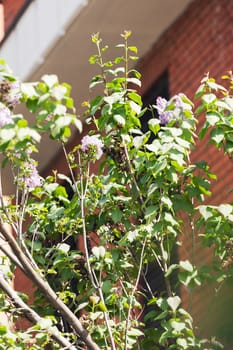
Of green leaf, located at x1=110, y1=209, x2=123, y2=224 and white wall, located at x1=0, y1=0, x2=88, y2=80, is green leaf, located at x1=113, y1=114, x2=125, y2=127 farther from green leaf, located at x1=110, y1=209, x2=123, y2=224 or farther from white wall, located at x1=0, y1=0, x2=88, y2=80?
white wall, located at x1=0, y1=0, x2=88, y2=80

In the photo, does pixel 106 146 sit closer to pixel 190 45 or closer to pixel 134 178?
pixel 134 178

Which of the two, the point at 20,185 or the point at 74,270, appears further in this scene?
the point at 74,270

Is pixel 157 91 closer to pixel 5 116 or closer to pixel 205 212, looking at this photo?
pixel 205 212

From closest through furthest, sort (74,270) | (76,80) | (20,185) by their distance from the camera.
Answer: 1. (20,185)
2. (74,270)
3. (76,80)

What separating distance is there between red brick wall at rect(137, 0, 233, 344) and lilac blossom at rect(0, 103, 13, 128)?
13.0 ft

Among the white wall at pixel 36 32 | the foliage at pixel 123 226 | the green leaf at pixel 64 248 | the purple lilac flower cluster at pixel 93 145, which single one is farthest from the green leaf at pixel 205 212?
the white wall at pixel 36 32

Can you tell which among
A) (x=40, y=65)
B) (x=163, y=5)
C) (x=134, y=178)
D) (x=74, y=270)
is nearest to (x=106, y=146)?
(x=134, y=178)

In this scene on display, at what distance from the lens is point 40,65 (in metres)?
15.6

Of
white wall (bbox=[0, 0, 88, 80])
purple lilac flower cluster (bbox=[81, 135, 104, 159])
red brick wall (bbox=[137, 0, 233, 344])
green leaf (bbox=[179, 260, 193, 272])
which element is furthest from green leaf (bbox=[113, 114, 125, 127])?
white wall (bbox=[0, 0, 88, 80])

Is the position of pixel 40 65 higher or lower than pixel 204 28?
lower

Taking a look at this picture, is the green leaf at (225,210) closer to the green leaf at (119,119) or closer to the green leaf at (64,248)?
the green leaf at (119,119)

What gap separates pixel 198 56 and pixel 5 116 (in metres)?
5.95

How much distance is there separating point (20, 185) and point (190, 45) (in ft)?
17.0

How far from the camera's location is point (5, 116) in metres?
8.21
